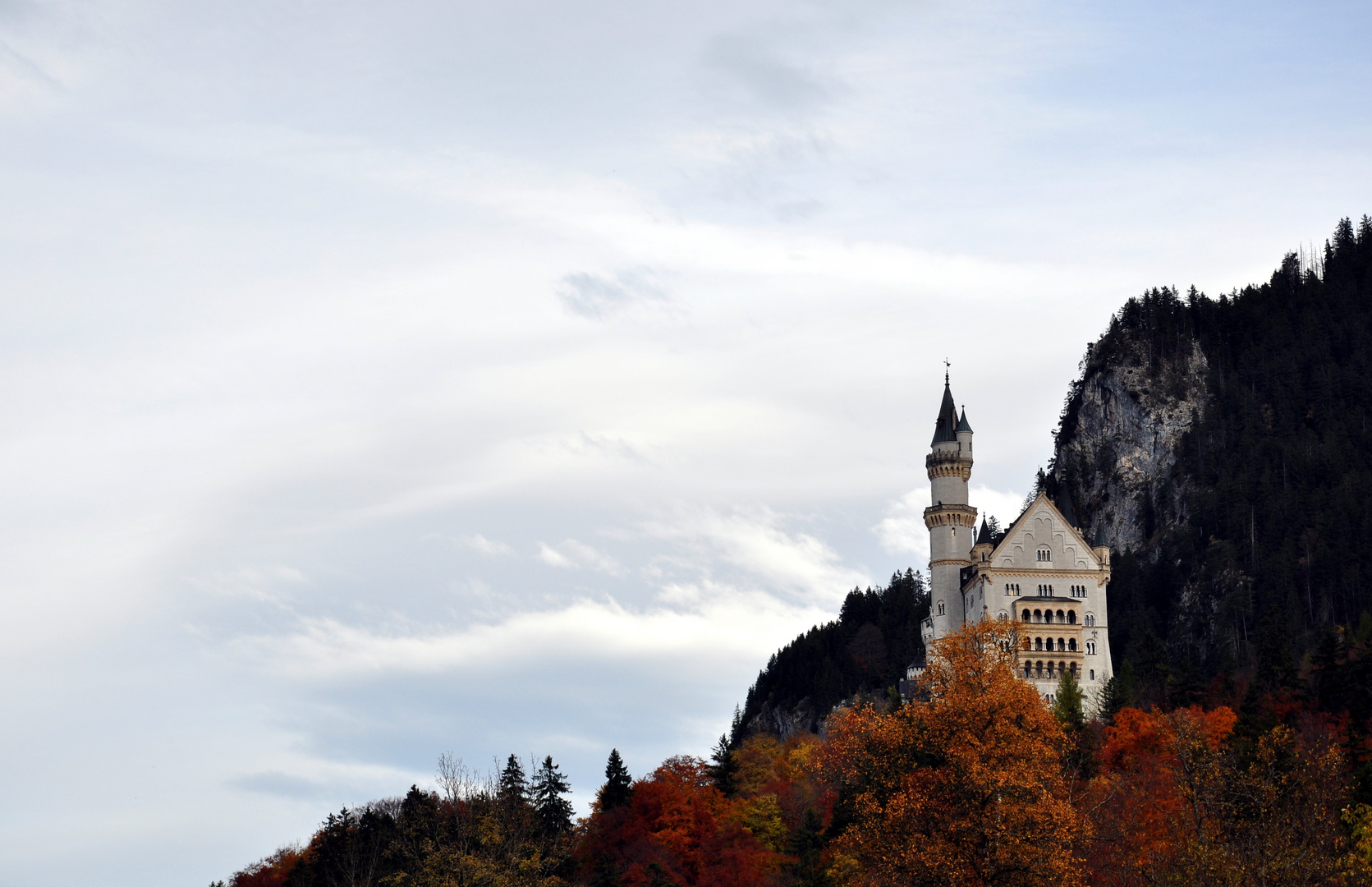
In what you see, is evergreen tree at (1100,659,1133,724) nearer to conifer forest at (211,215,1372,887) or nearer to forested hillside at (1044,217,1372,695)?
conifer forest at (211,215,1372,887)

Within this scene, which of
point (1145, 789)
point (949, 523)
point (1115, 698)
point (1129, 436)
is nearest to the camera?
point (1145, 789)

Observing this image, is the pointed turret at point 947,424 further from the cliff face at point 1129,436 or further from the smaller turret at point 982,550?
the cliff face at point 1129,436

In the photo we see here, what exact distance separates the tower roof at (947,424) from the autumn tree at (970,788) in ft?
243

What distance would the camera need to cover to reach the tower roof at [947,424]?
435 feet

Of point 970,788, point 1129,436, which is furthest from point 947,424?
point 970,788

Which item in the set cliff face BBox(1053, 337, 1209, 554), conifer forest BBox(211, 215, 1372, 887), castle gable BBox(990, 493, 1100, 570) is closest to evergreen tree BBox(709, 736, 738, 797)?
conifer forest BBox(211, 215, 1372, 887)

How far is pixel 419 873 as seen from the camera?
230ft

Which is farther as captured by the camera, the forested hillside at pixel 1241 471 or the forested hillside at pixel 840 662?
the forested hillside at pixel 840 662

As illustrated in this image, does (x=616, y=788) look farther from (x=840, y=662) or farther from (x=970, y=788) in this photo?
(x=840, y=662)

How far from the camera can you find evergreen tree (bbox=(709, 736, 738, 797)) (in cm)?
9712

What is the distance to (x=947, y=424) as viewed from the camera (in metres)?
134

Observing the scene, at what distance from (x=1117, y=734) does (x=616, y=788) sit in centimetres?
2983

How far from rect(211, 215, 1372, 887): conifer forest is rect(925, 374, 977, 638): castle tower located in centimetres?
1454

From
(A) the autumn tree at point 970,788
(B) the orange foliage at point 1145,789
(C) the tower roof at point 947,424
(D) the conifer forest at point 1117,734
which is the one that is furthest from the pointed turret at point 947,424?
(A) the autumn tree at point 970,788
